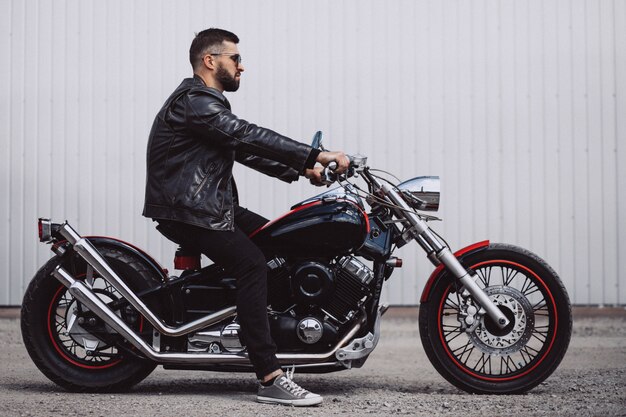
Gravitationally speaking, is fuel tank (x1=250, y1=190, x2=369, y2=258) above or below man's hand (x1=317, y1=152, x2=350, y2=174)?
below

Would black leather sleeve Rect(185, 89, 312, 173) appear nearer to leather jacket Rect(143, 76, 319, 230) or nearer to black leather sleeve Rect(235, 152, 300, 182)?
leather jacket Rect(143, 76, 319, 230)

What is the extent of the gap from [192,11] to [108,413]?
187 inches

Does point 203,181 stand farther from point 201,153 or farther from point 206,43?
point 206,43

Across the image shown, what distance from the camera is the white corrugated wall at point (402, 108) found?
27.2 feet

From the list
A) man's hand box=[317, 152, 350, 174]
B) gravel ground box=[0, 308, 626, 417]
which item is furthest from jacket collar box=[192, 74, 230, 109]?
gravel ground box=[0, 308, 626, 417]

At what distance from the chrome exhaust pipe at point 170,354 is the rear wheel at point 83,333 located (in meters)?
0.11

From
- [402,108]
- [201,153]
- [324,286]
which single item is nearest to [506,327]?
[324,286]

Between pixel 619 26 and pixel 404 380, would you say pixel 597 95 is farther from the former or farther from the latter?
pixel 404 380

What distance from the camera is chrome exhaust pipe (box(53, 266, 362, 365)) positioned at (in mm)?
4914

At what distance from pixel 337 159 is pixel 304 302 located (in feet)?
2.63

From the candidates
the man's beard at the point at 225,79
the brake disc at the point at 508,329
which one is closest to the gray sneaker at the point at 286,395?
the brake disc at the point at 508,329

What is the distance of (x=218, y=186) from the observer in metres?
4.83

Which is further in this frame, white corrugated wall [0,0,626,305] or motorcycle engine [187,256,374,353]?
white corrugated wall [0,0,626,305]

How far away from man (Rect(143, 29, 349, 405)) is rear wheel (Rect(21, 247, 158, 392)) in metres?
0.42
